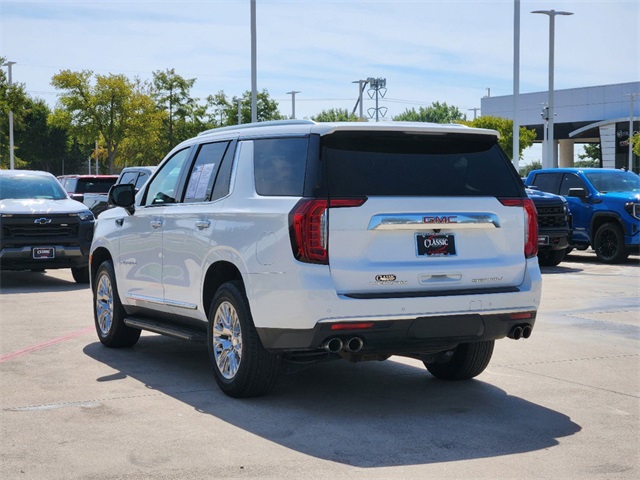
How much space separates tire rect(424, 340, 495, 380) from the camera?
25.7ft

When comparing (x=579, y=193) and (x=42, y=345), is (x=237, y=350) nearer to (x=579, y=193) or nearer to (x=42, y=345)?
(x=42, y=345)

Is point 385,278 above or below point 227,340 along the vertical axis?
above

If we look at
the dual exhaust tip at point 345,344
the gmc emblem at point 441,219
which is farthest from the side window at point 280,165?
the dual exhaust tip at point 345,344

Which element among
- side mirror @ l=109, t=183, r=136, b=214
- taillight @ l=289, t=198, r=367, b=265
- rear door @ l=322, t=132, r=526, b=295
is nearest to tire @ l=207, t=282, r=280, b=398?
taillight @ l=289, t=198, r=367, b=265

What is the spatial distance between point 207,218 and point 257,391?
141cm

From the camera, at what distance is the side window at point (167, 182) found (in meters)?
8.66

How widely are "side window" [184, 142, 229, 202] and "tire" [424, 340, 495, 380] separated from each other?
7.58 feet

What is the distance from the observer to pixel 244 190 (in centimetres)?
737

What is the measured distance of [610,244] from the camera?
68.0 feet

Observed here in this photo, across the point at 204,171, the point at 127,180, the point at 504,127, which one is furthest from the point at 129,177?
the point at 504,127

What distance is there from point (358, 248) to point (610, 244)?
15217 mm

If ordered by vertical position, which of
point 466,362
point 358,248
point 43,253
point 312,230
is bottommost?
point 466,362

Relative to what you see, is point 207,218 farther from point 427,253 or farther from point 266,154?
point 427,253

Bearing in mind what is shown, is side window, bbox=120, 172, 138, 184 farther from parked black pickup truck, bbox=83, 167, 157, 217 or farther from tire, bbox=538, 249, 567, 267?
tire, bbox=538, 249, 567, 267
